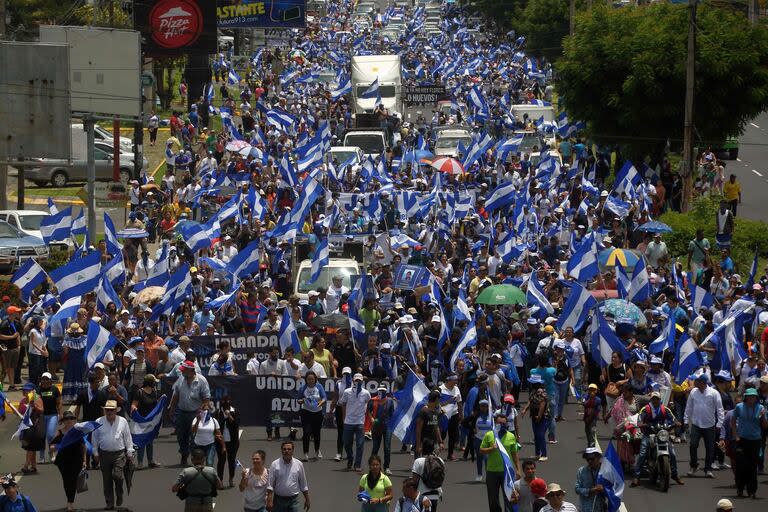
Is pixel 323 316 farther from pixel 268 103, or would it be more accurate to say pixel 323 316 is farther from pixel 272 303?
pixel 268 103

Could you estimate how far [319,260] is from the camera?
27266 mm

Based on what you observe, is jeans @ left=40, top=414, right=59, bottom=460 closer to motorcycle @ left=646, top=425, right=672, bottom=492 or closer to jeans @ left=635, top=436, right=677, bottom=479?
jeans @ left=635, top=436, right=677, bottom=479

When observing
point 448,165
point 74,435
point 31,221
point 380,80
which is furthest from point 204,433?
point 380,80

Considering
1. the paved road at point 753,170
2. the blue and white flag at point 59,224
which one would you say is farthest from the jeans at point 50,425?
the paved road at point 753,170

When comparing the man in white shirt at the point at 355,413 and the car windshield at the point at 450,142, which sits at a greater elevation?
the car windshield at the point at 450,142

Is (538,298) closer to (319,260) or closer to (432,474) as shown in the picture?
(319,260)

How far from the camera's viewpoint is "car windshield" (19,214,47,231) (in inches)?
1400

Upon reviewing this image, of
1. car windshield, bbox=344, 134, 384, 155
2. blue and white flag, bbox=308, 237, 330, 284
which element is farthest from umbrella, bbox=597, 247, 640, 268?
car windshield, bbox=344, 134, 384, 155

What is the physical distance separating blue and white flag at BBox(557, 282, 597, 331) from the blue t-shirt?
14.0 ft

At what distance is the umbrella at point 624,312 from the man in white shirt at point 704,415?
349 centimetres

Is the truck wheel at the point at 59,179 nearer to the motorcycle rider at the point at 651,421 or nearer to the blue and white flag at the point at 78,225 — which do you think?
the blue and white flag at the point at 78,225

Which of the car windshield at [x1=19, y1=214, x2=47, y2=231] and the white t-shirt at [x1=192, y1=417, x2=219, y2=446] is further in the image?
the car windshield at [x1=19, y1=214, x2=47, y2=231]

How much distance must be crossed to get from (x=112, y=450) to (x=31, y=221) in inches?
726

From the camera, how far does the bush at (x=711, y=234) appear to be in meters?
33.1
